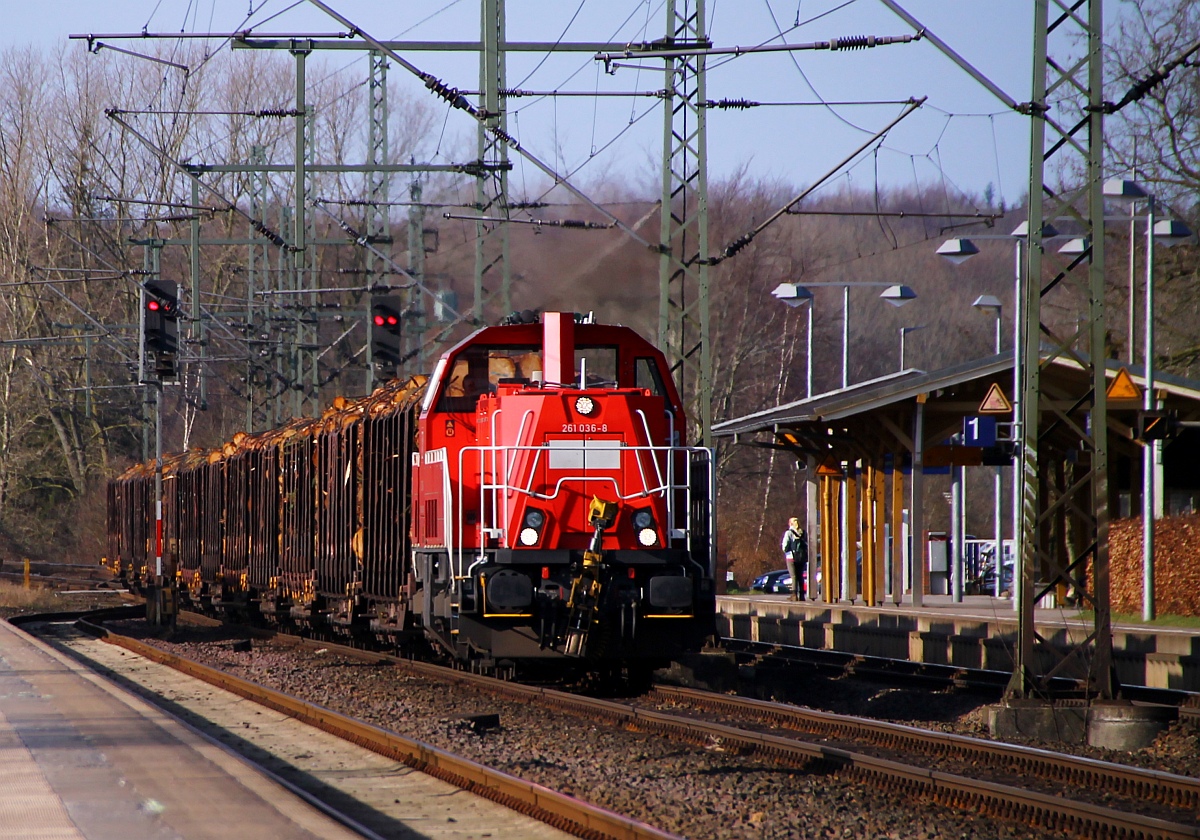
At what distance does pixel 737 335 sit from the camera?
48.1 m

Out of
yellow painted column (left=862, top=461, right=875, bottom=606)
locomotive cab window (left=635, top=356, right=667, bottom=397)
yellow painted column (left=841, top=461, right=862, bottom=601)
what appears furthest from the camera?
yellow painted column (left=841, top=461, right=862, bottom=601)

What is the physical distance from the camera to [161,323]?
2412 cm

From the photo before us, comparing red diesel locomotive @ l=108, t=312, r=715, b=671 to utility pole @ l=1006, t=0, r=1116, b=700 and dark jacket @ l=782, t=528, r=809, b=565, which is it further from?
dark jacket @ l=782, t=528, r=809, b=565

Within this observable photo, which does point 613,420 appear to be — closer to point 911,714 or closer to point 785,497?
point 911,714

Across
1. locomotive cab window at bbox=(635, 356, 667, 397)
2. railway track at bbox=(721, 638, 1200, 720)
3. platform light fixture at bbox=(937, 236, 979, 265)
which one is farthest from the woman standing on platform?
locomotive cab window at bbox=(635, 356, 667, 397)

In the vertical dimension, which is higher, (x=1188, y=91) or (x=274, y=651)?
(x=1188, y=91)

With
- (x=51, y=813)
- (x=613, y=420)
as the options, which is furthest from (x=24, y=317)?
(x=51, y=813)

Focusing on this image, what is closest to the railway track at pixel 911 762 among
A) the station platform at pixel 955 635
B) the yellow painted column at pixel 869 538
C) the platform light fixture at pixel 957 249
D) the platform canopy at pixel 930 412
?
the station platform at pixel 955 635

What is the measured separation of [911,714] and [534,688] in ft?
13.3

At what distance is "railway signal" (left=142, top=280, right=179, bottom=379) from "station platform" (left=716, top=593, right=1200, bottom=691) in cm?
1119

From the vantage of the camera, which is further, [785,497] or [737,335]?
[785,497]

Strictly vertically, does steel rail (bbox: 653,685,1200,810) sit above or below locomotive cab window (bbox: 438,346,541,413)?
below

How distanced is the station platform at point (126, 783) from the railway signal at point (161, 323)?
12419mm

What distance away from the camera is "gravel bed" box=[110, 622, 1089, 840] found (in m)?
7.79
